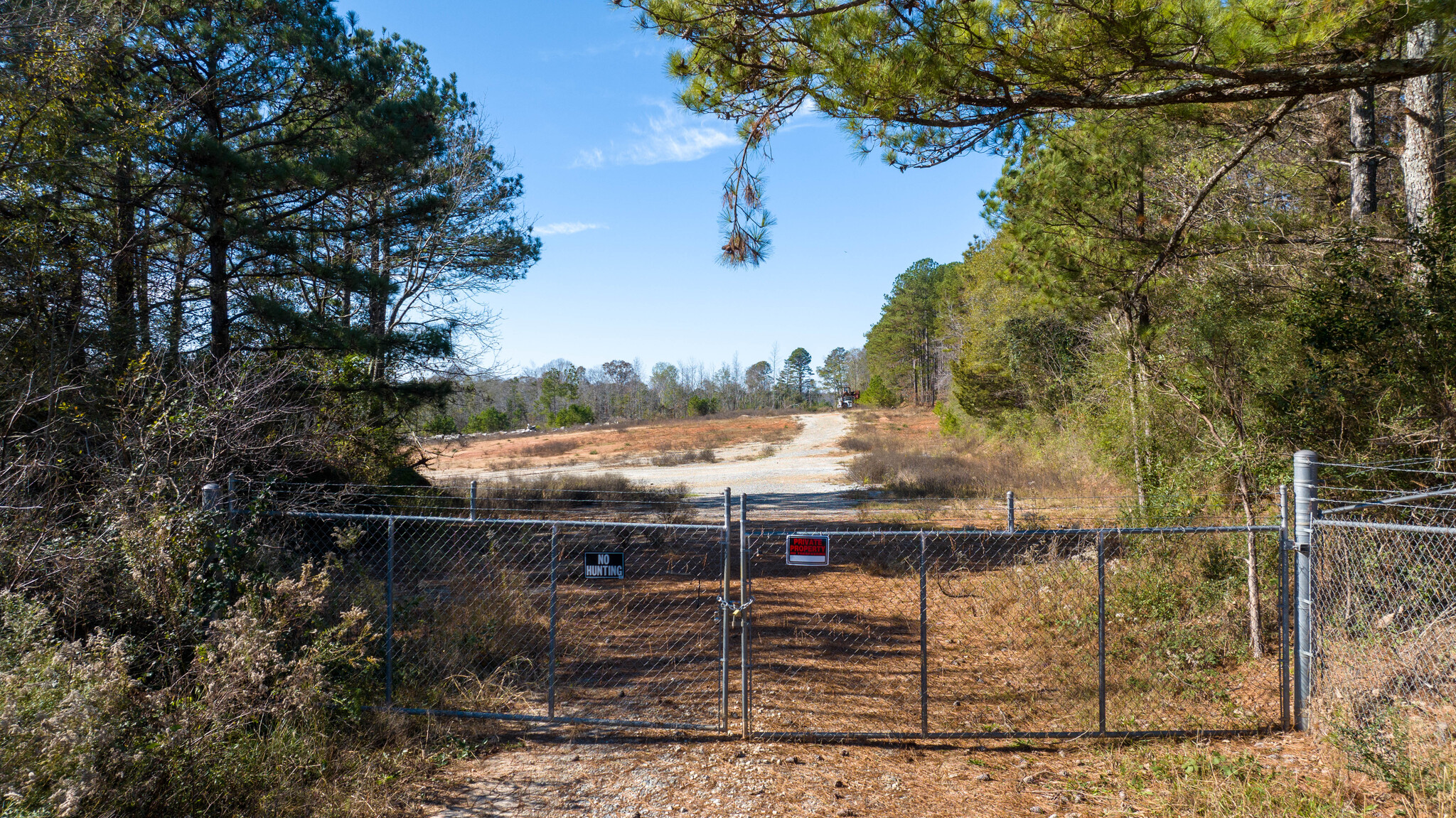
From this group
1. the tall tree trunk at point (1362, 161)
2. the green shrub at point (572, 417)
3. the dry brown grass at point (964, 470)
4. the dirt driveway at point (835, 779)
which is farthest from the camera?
the green shrub at point (572, 417)

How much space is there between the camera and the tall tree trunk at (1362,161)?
8.50 m

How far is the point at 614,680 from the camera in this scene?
23.4ft

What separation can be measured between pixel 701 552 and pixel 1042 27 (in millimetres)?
10473

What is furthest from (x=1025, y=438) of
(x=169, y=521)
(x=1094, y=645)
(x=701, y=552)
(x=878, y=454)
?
(x=169, y=521)

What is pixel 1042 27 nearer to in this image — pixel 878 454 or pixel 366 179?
pixel 366 179

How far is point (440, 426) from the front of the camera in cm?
1577

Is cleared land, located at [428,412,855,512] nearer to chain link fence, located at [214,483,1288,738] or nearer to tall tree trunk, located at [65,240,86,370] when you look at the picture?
chain link fence, located at [214,483,1288,738]

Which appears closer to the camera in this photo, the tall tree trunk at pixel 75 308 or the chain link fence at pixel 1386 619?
the chain link fence at pixel 1386 619

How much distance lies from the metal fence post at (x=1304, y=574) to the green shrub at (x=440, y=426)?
45.3 feet

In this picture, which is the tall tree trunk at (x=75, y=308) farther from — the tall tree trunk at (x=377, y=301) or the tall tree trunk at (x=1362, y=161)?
the tall tree trunk at (x=1362, y=161)

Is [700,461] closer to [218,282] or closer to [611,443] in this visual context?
[611,443]

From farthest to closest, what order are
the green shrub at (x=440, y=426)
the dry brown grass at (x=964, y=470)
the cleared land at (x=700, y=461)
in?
the cleared land at (x=700, y=461)
the dry brown grass at (x=964, y=470)
the green shrub at (x=440, y=426)

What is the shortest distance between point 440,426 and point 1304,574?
14703 millimetres

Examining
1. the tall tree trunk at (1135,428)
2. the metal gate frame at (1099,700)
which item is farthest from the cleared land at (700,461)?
the metal gate frame at (1099,700)
